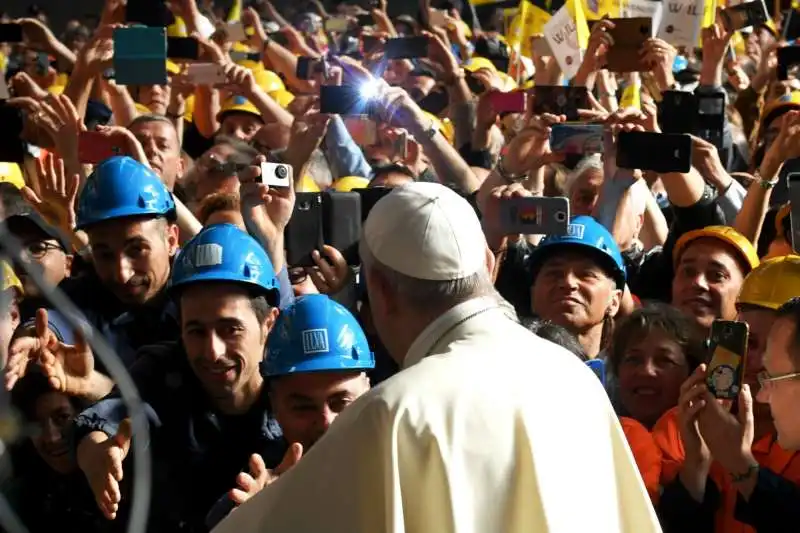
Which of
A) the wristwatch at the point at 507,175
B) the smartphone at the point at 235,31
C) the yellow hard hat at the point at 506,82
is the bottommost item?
the yellow hard hat at the point at 506,82

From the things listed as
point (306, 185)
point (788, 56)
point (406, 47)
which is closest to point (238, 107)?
point (406, 47)

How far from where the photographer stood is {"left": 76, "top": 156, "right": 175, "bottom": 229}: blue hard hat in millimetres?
5977

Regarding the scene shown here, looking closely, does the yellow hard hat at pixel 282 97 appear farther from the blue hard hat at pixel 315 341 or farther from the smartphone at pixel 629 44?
the blue hard hat at pixel 315 341

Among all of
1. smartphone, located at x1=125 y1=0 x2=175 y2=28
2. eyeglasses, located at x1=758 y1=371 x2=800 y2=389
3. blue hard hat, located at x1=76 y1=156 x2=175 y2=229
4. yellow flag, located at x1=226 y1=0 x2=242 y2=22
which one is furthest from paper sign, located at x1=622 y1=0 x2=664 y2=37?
yellow flag, located at x1=226 y1=0 x2=242 y2=22

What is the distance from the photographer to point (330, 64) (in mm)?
8852

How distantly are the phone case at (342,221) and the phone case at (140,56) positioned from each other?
173 centimetres

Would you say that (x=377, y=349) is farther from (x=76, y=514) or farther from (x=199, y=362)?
(x=76, y=514)

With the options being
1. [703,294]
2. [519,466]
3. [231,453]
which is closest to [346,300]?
[231,453]

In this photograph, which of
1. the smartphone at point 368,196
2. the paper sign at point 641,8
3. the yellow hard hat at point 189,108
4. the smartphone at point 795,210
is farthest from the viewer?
the yellow hard hat at point 189,108

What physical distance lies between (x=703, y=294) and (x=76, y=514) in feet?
8.26

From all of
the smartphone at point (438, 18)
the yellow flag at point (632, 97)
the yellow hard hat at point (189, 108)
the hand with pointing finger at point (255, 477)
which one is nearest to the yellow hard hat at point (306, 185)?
the yellow flag at point (632, 97)

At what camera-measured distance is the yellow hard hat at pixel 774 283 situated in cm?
536

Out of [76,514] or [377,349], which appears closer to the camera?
[76,514]

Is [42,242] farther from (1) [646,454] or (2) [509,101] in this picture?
(2) [509,101]
